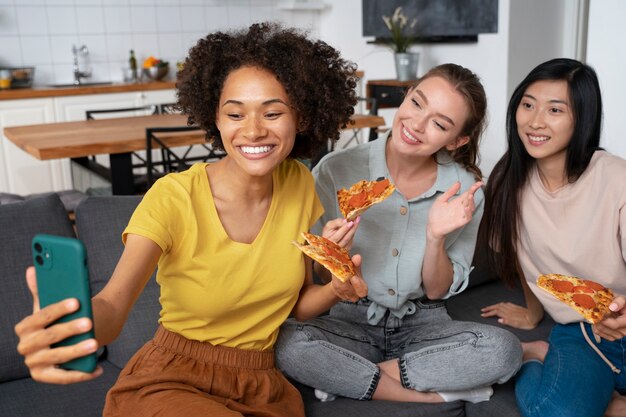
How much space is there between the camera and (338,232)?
1.59 meters

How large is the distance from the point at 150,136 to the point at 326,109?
1945mm

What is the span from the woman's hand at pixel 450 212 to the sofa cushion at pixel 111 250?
2.71 ft

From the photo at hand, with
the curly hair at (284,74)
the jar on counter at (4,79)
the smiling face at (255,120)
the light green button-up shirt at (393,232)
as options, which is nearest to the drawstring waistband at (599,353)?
the light green button-up shirt at (393,232)

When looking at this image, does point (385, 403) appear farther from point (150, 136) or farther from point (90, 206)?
point (150, 136)

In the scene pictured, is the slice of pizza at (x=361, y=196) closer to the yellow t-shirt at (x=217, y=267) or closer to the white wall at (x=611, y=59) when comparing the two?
the yellow t-shirt at (x=217, y=267)

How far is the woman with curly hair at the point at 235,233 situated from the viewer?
1.47m

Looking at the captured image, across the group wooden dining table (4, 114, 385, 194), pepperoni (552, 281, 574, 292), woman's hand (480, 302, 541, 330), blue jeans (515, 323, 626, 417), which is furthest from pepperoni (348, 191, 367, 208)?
wooden dining table (4, 114, 385, 194)

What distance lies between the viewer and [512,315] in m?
2.20

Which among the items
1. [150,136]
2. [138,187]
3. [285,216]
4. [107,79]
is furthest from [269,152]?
[107,79]

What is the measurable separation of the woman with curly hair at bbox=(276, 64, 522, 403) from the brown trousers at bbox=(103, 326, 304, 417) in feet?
0.49

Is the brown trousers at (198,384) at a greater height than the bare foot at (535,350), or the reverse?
the brown trousers at (198,384)

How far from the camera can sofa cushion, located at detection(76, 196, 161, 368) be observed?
6.44 feet

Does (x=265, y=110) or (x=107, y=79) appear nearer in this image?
(x=265, y=110)

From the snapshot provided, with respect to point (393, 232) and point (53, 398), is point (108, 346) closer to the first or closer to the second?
point (53, 398)
